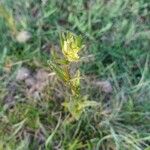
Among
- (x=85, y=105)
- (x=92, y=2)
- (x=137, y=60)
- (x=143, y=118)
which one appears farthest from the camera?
(x=92, y=2)

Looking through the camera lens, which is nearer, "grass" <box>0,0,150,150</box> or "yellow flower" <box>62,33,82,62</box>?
"yellow flower" <box>62,33,82,62</box>

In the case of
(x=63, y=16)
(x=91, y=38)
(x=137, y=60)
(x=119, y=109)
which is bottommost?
(x=119, y=109)

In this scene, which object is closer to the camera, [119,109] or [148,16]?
[119,109]

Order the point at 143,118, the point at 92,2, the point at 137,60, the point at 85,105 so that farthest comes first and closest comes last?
the point at 92,2
the point at 137,60
the point at 143,118
the point at 85,105

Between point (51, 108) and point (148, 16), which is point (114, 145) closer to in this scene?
point (51, 108)

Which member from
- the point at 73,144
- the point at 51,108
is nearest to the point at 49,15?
the point at 51,108

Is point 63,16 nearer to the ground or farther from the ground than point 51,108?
farther from the ground

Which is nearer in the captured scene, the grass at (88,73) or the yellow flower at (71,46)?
the yellow flower at (71,46)

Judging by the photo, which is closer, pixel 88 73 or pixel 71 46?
pixel 71 46
